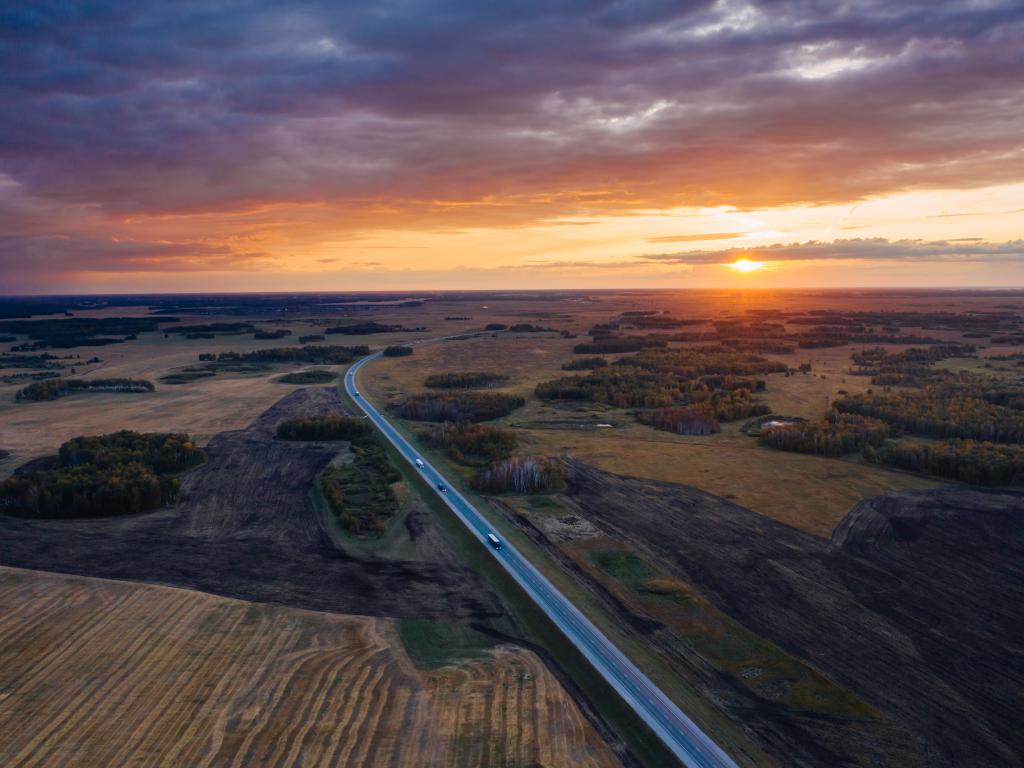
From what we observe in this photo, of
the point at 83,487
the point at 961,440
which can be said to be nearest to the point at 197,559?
the point at 83,487

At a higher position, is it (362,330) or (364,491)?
(362,330)

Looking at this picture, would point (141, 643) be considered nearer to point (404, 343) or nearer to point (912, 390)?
point (912, 390)

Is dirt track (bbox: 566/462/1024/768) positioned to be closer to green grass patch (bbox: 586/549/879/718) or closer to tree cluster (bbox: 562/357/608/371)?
green grass patch (bbox: 586/549/879/718)

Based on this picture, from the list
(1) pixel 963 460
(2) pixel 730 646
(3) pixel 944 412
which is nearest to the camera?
(2) pixel 730 646

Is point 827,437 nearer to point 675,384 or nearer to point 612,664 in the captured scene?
point 675,384

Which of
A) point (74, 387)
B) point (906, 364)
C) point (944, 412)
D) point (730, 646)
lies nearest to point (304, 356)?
point (74, 387)
